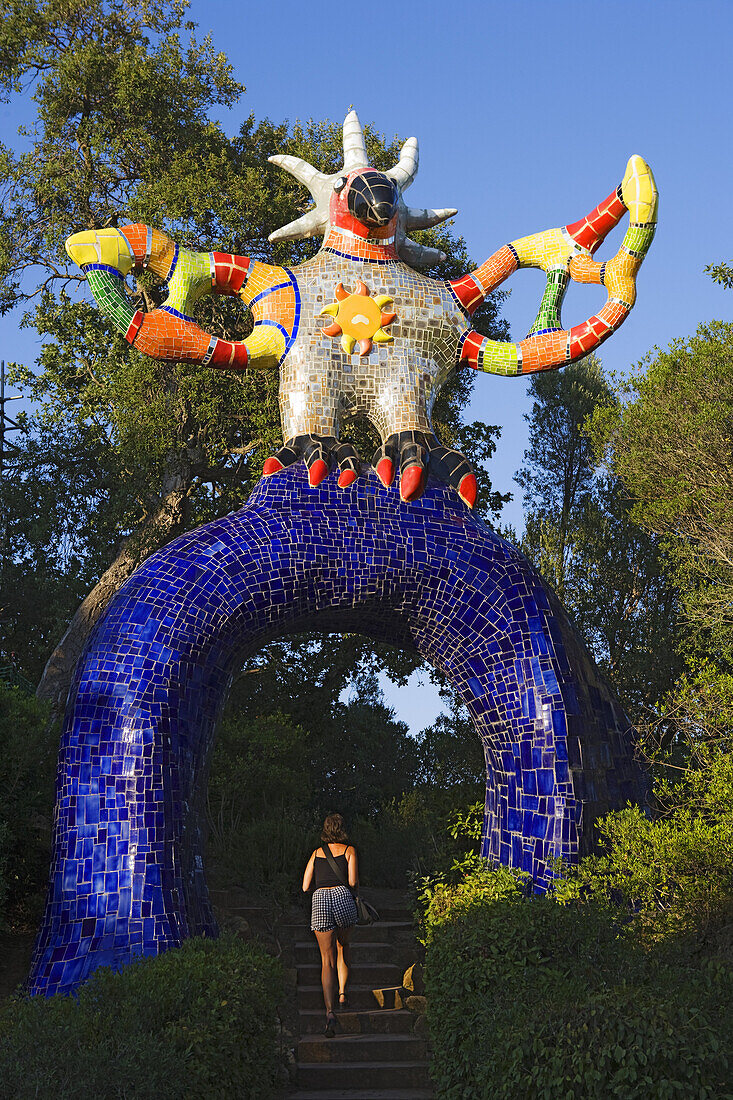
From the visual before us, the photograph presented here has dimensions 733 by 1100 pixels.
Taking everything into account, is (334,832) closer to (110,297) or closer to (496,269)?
(110,297)

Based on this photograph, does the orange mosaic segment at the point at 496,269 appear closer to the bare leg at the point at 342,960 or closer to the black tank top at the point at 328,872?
the black tank top at the point at 328,872

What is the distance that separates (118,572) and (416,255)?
6.11 m

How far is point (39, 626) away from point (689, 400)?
994 centimetres

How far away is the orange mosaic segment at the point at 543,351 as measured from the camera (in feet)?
27.4

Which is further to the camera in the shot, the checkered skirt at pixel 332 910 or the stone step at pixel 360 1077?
the checkered skirt at pixel 332 910

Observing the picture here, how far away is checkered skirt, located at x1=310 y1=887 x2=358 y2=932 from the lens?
7324 millimetres

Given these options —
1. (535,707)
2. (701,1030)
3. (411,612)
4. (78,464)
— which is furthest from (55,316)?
(701,1030)

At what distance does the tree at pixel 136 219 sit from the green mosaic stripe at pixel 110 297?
5.07 meters

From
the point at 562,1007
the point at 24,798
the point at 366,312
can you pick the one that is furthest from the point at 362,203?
the point at 562,1007

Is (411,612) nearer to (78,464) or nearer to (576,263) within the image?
(576,263)

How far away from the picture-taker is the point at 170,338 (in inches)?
310

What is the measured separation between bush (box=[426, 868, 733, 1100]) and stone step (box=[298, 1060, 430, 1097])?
75cm

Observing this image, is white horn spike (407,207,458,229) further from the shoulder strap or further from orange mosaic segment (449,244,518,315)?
the shoulder strap

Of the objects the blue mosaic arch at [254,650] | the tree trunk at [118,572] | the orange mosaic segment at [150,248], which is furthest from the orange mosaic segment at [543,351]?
the tree trunk at [118,572]
